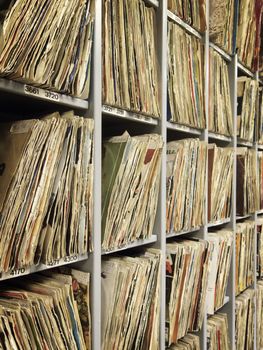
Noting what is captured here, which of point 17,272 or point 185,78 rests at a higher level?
point 185,78

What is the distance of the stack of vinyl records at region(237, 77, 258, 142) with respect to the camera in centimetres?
228

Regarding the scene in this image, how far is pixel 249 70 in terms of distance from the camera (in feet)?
8.18

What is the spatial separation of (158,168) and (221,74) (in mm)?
937

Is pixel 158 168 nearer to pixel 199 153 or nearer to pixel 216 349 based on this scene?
pixel 199 153

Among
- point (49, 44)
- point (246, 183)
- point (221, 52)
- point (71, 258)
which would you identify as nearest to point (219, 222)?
point (246, 183)

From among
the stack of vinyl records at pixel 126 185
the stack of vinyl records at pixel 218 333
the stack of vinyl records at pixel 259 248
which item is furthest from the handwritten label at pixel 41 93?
the stack of vinyl records at pixel 259 248

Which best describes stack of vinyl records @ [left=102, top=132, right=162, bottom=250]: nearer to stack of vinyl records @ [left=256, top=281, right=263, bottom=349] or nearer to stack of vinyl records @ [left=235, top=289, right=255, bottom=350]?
stack of vinyl records @ [left=235, top=289, right=255, bottom=350]

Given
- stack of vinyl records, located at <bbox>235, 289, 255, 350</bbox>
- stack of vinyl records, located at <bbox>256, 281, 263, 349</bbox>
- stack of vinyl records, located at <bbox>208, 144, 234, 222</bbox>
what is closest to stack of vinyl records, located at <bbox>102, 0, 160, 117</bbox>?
stack of vinyl records, located at <bbox>208, 144, 234, 222</bbox>

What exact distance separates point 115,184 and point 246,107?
4.50 ft

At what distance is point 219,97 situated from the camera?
2.03m

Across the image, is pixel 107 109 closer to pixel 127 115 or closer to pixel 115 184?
pixel 127 115

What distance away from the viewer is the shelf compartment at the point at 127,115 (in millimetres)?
1193

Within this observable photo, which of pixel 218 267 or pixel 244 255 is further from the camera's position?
pixel 244 255

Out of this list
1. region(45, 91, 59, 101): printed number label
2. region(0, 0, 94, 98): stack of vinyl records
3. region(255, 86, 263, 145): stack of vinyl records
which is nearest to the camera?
region(0, 0, 94, 98): stack of vinyl records
